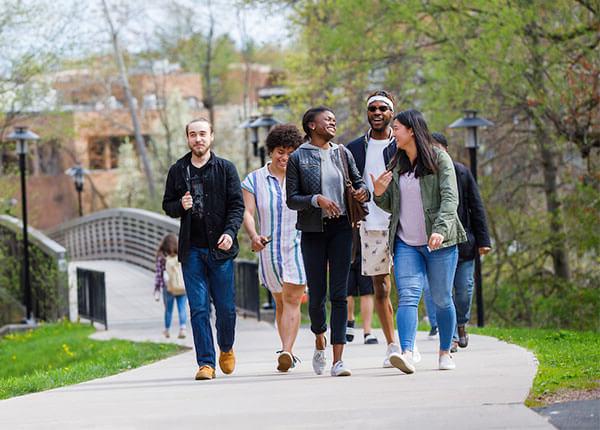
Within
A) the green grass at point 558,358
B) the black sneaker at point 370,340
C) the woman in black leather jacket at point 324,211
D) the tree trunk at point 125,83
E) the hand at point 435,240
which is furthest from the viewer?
the tree trunk at point 125,83

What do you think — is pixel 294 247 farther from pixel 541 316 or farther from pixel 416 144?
pixel 541 316

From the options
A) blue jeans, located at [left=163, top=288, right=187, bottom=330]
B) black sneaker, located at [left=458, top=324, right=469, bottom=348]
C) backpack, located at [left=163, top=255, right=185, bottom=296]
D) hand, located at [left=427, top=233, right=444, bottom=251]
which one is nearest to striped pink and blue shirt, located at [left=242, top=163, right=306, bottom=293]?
hand, located at [left=427, top=233, right=444, bottom=251]

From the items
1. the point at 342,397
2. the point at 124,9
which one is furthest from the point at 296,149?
the point at 124,9

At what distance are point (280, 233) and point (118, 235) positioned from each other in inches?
974

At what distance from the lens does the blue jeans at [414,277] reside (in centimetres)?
920

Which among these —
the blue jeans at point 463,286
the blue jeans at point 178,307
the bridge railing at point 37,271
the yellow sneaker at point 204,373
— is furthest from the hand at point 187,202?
the bridge railing at point 37,271

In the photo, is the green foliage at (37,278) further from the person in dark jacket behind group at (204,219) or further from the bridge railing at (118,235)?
the person in dark jacket behind group at (204,219)

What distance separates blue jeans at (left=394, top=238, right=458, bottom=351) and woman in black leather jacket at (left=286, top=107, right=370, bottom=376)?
46 centimetres

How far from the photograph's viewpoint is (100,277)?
70.3ft

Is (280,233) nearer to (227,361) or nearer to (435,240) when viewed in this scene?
(227,361)

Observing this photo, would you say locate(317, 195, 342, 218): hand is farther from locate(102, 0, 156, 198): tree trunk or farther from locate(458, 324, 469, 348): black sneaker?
locate(102, 0, 156, 198): tree trunk

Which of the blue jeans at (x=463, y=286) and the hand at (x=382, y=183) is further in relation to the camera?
the blue jeans at (x=463, y=286)

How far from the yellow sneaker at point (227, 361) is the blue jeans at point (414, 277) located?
1.63 meters

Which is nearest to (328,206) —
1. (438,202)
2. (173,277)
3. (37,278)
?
(438,202)
